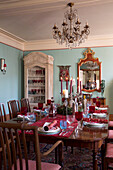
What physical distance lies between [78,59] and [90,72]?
0.61 m

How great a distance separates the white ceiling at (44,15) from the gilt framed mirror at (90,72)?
2.54 ft

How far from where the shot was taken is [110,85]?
5.52m

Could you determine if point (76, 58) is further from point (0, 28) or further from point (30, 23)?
point (0, 28)

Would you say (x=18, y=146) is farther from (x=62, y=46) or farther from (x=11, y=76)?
(x=62, y=46)

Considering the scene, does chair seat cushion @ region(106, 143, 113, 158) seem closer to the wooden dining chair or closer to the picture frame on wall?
the wooden dining chair

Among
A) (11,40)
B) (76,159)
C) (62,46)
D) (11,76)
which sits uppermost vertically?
(11,40)

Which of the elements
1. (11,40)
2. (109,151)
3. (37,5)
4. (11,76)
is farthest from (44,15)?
(109,151)

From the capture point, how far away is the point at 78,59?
18.9ft

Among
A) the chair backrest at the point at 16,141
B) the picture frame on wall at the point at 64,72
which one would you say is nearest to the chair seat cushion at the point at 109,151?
the chair backrest at the point at 16,141

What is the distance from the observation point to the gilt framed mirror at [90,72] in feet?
18.2

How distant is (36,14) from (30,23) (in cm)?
63

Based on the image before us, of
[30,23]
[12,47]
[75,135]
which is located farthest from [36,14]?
[75,135]

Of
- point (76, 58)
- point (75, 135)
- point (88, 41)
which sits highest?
point (88, 41)

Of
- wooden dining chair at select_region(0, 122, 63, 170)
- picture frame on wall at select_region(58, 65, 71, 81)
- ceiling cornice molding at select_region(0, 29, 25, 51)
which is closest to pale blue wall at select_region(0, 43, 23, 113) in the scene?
ceiling cornice molding at select_region(0, 29, 25, 51)
